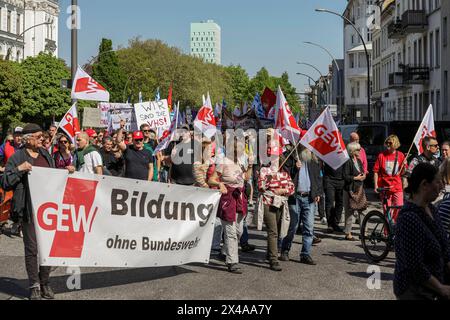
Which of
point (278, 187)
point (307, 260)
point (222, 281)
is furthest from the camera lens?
point (307, 260)

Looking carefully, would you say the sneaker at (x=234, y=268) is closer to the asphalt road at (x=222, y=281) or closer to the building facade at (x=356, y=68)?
the asphalt road at (x=222, y=281)

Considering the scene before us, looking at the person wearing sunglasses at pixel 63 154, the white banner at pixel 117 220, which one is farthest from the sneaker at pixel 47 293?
the person wearing sunglasses at pixel 63 154

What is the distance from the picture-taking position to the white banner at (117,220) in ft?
24.4

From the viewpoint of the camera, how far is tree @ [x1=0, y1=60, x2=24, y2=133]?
52.9 meters

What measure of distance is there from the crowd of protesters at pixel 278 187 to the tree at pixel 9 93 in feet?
131

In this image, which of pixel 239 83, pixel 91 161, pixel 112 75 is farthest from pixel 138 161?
pixel 239 83

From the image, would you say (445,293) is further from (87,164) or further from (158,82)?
(158,82)

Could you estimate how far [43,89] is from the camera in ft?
216

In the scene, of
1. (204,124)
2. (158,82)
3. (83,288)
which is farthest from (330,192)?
(158,82)

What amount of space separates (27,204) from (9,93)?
48.3 m

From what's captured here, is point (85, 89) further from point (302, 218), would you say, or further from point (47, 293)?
point (47, 293)

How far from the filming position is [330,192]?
13328 millimetres

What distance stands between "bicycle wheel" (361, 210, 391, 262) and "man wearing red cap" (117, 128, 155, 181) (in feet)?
11.3

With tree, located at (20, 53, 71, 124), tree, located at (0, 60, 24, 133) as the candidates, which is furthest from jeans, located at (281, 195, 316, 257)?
tree, located at (20, 53, 71, 124)
